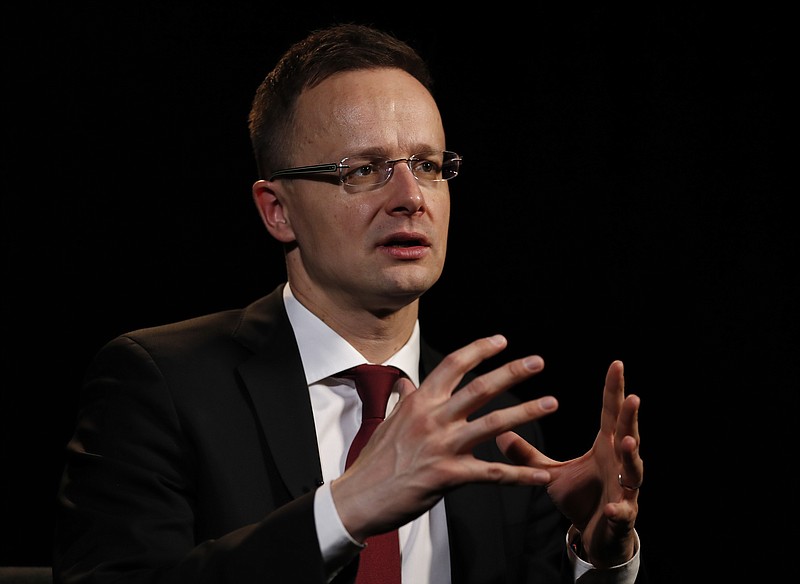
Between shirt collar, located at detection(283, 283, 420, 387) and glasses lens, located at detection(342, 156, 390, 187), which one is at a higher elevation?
glasses lens, located at detection(342, 156, 390, 187)

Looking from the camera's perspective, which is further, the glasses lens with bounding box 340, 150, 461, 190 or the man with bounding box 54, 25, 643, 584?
the glasses lens with bounding box 340, 150, 461, 190

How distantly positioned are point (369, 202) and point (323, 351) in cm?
32

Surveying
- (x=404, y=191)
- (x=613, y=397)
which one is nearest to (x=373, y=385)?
(x=404, y=191)

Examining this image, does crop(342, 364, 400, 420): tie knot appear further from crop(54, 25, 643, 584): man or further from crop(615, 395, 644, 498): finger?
crop(615, 395, 644, 498): finger

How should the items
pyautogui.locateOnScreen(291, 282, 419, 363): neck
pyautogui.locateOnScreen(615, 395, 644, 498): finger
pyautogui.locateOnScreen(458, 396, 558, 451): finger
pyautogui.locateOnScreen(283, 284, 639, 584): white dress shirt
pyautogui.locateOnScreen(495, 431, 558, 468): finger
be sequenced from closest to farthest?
pyautogui.locateOnScreen(458, 396, 558, 451): finger, pyautogui.locateOnScreen(615, 395, 644, 498): finger, pyautogui.locateOnScreen(495, 431, 558, 468): finger, pyautogui.locateOnScreen(283, 284, 639, 584): white dress shirt, pyautogui.locateOnScreen(291, 282, 419, 363): neck

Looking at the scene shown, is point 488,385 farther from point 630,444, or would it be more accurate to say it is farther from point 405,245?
point 405,245

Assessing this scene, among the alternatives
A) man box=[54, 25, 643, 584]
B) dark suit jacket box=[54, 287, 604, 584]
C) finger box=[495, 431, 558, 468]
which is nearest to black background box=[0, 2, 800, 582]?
man box=[54, 25, 643, 584]

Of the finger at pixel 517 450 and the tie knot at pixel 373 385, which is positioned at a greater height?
the tie knot at pixel 373 385

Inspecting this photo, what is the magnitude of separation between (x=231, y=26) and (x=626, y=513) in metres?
1.72

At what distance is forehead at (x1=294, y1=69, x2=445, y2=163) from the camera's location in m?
2.01

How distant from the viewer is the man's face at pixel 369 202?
1.97m

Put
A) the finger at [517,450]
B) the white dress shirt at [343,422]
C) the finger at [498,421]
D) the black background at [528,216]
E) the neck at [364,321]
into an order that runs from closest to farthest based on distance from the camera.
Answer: the finger at [498,421], the finger at [517,450], the white dress shirt at [343,422], the neck at [364,321], the black background at [528,216]

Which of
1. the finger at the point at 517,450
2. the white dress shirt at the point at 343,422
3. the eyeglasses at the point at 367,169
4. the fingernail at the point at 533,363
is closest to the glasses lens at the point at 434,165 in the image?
the eyeglasses at the point at 367,169

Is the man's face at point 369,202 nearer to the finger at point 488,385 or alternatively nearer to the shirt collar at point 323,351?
the shirt collar at point 323,351
